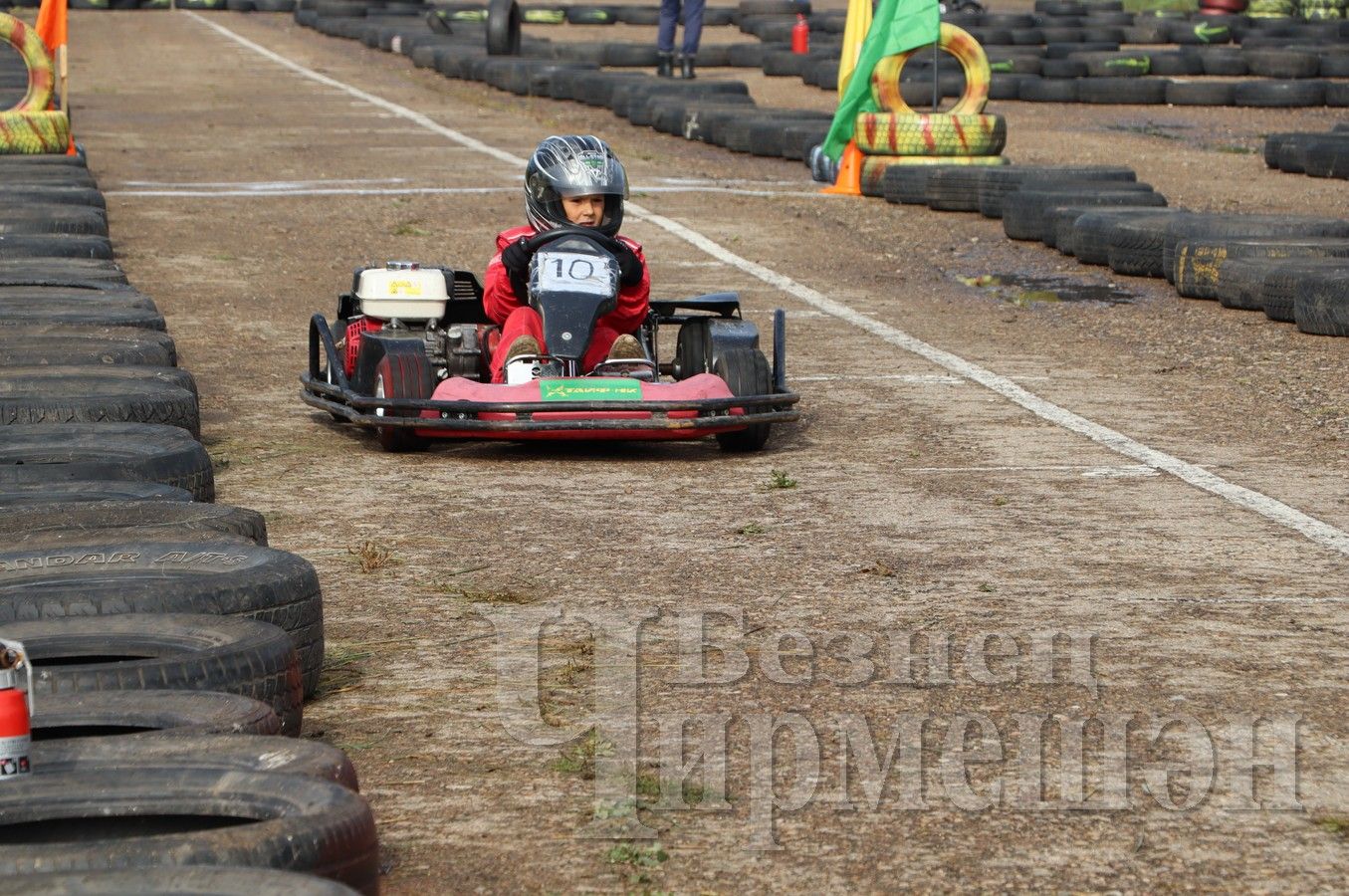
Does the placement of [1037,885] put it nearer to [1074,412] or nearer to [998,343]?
[1074,412]

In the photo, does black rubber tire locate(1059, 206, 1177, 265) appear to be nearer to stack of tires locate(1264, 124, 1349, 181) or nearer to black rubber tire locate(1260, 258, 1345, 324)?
black rubber tire locate(1260, 258, 1345, 324)

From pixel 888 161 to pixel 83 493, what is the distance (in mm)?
11027

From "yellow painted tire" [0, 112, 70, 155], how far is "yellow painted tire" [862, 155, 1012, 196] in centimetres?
573

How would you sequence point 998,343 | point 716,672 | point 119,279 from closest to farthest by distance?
point 716,672
point 119,279
point 998,343

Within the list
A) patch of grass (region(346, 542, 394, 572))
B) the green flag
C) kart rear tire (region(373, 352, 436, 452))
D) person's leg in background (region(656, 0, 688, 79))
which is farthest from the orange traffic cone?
patch of grass (region(346, 542, 394, 572))

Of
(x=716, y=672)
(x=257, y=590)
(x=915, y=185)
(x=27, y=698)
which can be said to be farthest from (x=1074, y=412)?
(x=915, y=185)

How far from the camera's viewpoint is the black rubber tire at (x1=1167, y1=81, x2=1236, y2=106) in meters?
23.1

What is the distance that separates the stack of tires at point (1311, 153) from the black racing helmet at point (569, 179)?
10.5 m

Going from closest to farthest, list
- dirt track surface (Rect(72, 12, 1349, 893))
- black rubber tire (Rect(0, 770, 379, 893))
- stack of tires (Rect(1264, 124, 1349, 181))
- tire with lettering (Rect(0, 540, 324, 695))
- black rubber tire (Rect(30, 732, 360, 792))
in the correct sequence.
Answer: black rubber tire (Rect(0, 770, 379, 893))
black rubber tire (Rect(30, 732, 360, 792))
dirt track surface (Rect(72, 12, 1349, 893))
tire with lettering (Rect(0, 540, 324, 695))
stack of tires (Rect(1264, 124, 1349, 181))

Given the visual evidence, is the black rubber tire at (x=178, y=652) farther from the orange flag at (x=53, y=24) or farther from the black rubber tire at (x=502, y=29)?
the black rubber tire at (x=502, y=29)

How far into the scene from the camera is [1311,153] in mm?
16172

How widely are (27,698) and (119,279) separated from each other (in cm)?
571

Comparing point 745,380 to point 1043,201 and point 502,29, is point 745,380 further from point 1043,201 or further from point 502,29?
point 502,29

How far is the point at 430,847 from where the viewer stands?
326cm
